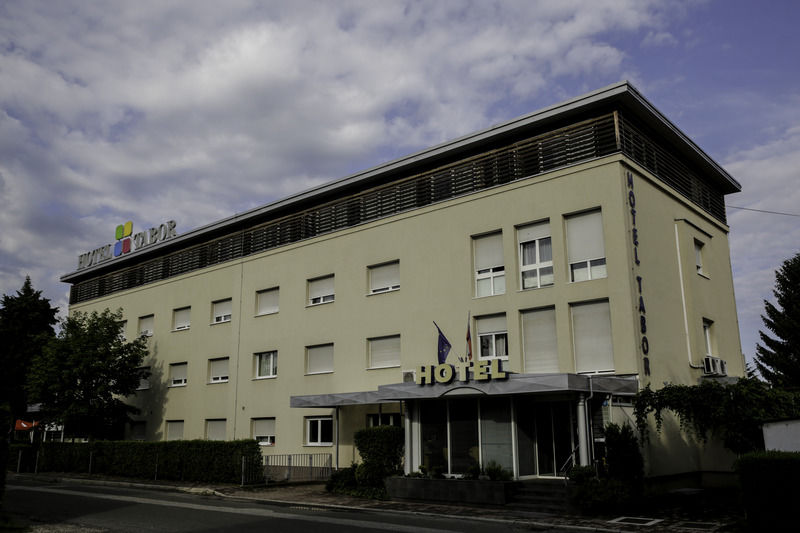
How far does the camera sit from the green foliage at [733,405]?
16.4 metres

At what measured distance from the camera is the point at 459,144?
23266mm

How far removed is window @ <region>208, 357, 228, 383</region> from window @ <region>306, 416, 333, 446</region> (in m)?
6.05

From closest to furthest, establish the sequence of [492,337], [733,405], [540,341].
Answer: [733,405]
[540,341]
[492,337]

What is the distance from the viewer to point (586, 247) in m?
20.2

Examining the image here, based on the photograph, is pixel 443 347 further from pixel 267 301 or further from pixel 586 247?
pixel 267 301

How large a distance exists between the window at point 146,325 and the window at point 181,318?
2134 mm

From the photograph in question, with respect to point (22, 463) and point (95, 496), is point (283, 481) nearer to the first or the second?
point (95, 496)

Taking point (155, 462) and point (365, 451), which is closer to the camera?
point (365, 451)

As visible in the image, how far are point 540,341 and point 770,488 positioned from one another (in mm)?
9350

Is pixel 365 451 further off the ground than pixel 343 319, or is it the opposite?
pixel 343 319

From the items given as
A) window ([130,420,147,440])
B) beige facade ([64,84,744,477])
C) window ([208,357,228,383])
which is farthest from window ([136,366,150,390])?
window ([208,357,228,383])

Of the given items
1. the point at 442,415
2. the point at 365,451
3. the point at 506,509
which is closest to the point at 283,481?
the point at 365,451

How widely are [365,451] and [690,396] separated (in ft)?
32.3

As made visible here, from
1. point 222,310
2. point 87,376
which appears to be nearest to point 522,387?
point 222,310
